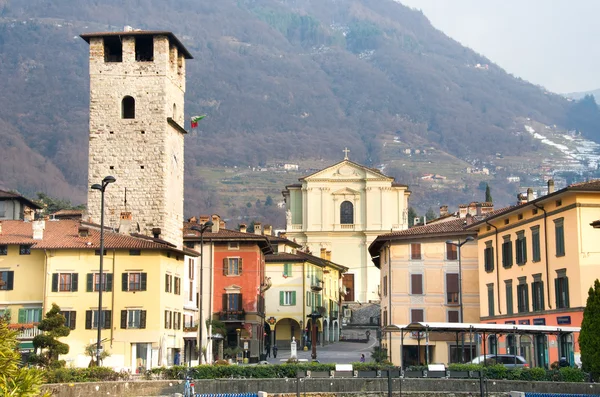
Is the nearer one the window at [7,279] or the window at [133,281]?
the window at [7,279]

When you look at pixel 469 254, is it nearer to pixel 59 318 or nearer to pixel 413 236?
pixel 413 236

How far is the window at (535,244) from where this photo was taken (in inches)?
2437

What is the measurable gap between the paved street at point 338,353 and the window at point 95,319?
12702 mm

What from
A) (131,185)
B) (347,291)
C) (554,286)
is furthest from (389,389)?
(347,291)

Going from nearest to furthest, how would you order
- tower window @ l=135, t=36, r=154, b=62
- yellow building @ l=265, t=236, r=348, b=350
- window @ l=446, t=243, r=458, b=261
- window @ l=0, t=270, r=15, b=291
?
window @ l=0, t=270, r=15, b=291 < window @ l=446, t=243, r=458, b=261 < tower window @ l=135, t=36, r=154, b=62 < yellow building @ l=265, t=236, r=348, b=350

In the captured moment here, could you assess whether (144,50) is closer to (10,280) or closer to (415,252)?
(10,280)

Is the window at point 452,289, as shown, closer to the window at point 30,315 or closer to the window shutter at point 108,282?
the window shutter at point 108,282

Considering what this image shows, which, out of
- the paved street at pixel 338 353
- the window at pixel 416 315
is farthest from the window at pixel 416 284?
the paved street at pixel 338 353

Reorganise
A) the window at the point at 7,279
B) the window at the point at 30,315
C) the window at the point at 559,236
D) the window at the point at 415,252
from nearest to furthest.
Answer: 1. the window at the point at 559,236
2. the window at the point at 30,315
3. the window at the point at 7,279
4. the window at the point at 415,252

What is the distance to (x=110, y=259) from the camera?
70.7m

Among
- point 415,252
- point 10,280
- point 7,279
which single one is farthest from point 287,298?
point 7,279

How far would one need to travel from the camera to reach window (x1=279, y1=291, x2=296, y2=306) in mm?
104062

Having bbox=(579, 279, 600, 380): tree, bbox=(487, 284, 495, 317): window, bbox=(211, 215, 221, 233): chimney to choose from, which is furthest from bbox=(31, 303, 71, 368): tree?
bbox=(211, 215, 221, 233): chimney

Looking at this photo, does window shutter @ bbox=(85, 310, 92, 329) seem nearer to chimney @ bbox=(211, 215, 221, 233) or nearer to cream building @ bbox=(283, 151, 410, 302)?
chimney @ bbox=(211, 215, 221, 233)
